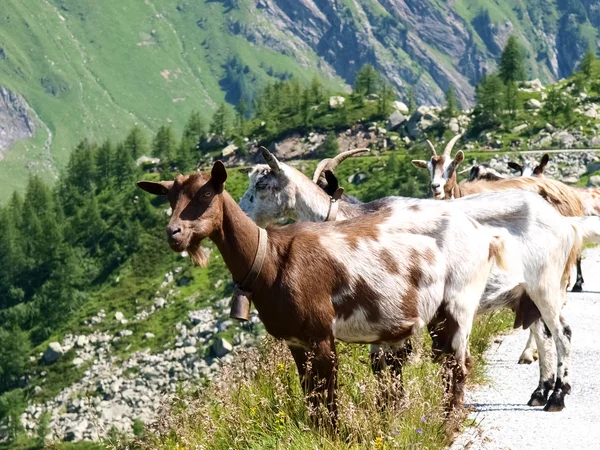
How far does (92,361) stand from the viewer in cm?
11006

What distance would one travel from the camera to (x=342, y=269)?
8.20 metres

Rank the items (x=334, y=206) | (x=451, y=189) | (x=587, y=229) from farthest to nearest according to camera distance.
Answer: (x=451, y=189) → (x=334, y=206) → (x=587, y=229)

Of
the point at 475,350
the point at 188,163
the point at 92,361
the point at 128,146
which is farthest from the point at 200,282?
the point at 475,350

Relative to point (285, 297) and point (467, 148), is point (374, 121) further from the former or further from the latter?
point (285, 297)

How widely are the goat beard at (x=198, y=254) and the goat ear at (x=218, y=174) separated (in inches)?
24.9

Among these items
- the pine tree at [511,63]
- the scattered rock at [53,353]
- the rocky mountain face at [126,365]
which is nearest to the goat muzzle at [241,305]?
the rocky mountain face at [126,365]

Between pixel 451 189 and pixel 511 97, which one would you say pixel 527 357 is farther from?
pixel 511 97

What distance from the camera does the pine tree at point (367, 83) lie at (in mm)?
176250

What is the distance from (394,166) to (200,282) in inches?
1363

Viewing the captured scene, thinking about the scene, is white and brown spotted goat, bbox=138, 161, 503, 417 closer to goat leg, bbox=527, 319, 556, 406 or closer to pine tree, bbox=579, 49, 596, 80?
goat leg, bbox=527, 319, 556, 406

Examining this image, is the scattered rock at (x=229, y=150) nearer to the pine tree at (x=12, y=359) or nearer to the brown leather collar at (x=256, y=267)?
the pine tree at (x=12, y=359)

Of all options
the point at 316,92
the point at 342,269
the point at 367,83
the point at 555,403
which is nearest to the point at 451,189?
the point at 555,403

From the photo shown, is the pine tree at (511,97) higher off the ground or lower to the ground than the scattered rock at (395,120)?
higher

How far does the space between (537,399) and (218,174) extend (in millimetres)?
5126
